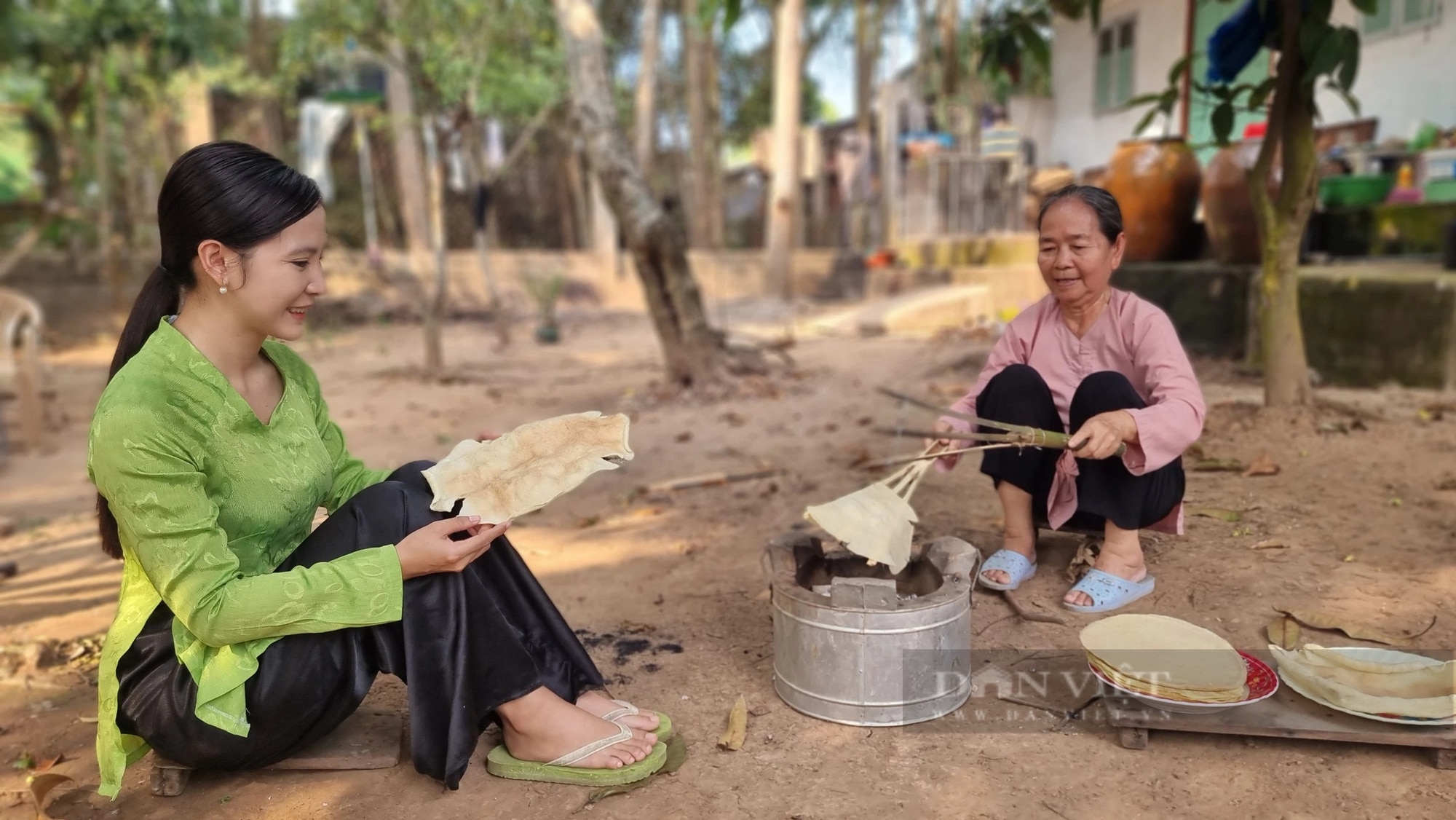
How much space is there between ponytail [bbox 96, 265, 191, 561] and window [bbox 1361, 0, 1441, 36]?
6.66 m

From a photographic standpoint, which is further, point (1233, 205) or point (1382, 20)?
point (1382, 20)

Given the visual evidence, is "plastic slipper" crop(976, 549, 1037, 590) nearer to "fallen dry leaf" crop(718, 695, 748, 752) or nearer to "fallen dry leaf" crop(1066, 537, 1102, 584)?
"fallen dry leaf" crop(1066, 537, 1102, 584)

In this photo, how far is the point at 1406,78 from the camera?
619cm

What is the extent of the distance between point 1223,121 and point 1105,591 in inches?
79.1

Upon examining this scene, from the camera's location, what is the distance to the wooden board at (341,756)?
1.86m

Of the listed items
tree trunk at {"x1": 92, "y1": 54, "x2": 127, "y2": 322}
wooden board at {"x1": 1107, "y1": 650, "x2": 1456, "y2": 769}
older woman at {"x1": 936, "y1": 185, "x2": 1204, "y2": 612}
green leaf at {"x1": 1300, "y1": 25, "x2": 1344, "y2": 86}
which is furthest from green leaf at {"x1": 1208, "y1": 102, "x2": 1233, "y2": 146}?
tree trunk at {"x1": 92, "y1": 54, "x2": 127, "y2": 322}

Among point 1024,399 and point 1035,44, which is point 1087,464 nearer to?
point 1024,399

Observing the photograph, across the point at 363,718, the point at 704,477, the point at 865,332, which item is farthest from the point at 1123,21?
the point at 363,718

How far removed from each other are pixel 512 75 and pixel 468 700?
887 centimetres

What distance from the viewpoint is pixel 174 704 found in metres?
1.70

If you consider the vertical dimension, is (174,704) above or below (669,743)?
above

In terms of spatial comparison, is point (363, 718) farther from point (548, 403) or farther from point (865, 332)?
point (865, 332)

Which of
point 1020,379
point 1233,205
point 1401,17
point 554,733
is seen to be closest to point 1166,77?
point 1401,17

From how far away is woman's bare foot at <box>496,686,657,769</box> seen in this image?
6.11 feet
